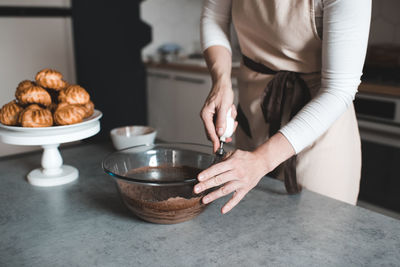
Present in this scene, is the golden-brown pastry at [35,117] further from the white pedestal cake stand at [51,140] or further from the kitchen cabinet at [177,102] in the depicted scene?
the kitchen cabinet at [177,102]

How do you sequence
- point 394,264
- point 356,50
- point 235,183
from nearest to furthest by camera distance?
1. point 394,264
2. point 235,183
3. point 356,50

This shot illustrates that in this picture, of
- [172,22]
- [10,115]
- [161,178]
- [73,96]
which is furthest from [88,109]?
[172,22]

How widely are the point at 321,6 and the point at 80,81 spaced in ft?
6.67

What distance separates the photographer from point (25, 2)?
2.43 metres

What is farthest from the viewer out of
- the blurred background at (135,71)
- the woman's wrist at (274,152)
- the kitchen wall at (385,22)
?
the kitchen wall at (385,22)

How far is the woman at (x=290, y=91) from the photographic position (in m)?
0.80

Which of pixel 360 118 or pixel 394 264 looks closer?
pixel 394 264

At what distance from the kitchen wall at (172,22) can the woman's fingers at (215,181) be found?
283 centimetres

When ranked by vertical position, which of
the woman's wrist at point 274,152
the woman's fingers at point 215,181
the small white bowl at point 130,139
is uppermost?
the woman's wrist at point 274,152

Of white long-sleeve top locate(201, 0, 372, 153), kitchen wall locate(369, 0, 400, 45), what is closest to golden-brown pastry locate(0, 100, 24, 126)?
white long-sleeve top locate(201, 0, 372, 153)

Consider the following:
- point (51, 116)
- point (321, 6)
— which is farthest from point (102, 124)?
point (321, 6)

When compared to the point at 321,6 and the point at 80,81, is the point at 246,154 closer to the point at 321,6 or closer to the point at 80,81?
the point at 321,6

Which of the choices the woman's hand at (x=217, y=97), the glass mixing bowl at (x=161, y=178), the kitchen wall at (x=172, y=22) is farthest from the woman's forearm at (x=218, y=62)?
the kitchen wall at (x=172, y=22)

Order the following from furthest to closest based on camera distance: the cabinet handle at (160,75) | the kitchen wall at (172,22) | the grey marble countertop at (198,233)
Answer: the kitchen wall at (172,22) < the cabinet handle at (160,75) < the grey marble countertop at (198,233)
